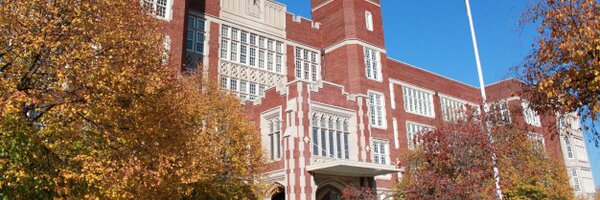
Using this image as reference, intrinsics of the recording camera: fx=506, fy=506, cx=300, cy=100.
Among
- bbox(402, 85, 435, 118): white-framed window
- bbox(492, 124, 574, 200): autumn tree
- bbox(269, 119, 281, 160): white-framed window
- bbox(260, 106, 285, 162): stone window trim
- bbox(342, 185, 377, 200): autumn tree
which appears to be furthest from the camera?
bbox(402, 85, 435, 118): white-framed window

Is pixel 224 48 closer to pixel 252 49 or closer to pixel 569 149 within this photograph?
pixel 252 49

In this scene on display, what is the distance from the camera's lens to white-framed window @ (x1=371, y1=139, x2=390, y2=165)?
35969mm

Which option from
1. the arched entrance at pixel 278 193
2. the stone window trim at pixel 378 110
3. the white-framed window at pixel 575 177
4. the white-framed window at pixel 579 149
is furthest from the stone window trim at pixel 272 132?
the white-framed window at pixel 579 149

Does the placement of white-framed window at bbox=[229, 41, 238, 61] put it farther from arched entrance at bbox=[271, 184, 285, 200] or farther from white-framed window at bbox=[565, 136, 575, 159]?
white-framed window at bbox=[565, 136, 575, 159]

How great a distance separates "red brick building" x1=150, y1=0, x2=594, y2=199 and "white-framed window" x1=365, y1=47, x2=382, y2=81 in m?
0.08

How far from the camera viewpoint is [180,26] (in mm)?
29766

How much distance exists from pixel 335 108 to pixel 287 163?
14.9 ft

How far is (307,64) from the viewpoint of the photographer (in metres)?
39.5

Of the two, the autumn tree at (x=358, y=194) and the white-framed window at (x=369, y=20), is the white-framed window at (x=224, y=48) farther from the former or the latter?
the autumn tree at (x=358, y=194)

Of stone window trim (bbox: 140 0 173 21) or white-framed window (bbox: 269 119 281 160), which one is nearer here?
white-framed window (bbox: 269 119 281 160)

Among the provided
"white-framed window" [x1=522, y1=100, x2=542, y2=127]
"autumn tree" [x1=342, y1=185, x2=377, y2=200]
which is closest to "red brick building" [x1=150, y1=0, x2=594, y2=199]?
"white-framed window" [x1=522, y1=100, x2=542, y2=127]

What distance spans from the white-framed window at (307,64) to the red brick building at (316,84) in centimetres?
8

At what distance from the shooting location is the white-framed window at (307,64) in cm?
3884

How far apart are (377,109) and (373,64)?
3.76 m
